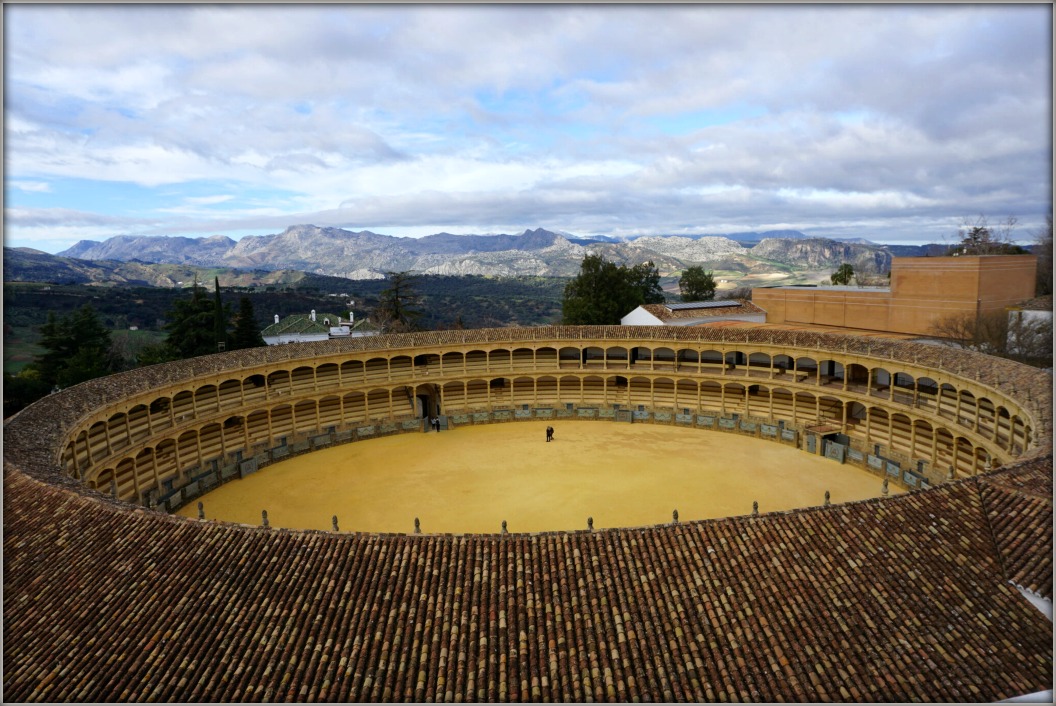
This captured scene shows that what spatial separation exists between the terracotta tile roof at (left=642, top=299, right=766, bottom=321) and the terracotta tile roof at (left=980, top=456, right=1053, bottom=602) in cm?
3622

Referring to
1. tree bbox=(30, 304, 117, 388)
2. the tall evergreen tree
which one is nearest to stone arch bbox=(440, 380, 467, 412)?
the tall evergreen tree

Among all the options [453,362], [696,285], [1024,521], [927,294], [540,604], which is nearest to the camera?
[540,604]

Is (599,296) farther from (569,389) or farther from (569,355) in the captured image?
(569,389)

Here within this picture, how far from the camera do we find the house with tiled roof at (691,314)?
168ft

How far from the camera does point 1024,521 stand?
13.3 meters

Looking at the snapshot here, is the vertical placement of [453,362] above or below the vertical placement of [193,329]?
below

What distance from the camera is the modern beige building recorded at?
42.8m

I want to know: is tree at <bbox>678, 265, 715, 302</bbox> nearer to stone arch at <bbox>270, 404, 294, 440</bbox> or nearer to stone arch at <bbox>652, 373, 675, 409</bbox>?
stone arch at <bbox>652, 373, 675, 409</bbox>

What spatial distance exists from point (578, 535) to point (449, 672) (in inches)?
166

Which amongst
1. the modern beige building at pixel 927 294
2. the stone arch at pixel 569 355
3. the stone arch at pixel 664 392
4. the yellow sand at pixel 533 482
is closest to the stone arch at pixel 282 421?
the yellow sand at pixel 533 482

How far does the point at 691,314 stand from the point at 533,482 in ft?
88.7

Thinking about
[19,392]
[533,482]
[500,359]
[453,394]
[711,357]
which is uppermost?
[19,392]

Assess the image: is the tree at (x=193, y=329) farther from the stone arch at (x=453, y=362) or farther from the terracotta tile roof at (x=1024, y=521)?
the terracotta tile roof at (x=1024, y=521)

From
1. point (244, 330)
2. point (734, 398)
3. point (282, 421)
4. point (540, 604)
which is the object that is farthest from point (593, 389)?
point (540, 604)
